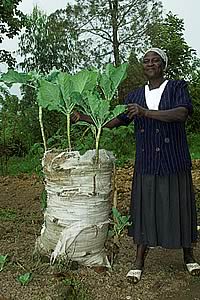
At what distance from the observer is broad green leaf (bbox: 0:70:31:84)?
377 cm

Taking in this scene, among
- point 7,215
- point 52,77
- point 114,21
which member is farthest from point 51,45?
point 52,77

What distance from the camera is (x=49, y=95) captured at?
3686 mm

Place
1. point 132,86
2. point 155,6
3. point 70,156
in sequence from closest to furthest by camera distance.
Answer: point 70,156 < point 132,86 < point 155,6

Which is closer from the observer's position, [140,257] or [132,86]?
[140,257]

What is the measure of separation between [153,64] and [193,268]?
1358 mm

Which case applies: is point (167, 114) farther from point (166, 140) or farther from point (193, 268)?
point (193, 268)

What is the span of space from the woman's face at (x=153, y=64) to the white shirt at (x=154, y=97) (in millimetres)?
83

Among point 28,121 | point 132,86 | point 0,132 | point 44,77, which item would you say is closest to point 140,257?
point 44,77

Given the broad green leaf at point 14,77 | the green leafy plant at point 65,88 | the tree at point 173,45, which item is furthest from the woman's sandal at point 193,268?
the tree at point 173,45

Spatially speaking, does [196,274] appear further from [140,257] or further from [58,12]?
[58,12]

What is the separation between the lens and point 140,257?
3928 mm

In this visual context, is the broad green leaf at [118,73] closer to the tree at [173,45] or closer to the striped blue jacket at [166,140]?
the striped blue jacket at [166,140]

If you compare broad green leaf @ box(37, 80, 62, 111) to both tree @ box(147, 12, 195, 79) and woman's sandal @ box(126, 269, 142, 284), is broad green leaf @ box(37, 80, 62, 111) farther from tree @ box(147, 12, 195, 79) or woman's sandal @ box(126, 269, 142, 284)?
tree @ box(147, 12, 195, 79)

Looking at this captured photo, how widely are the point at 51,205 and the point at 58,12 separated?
1650cm
